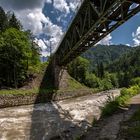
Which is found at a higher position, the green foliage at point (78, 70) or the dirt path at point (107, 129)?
the green foliage at point (78, 70)

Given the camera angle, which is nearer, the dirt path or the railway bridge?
the dirt path

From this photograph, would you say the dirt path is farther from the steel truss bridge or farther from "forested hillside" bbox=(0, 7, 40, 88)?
"forested hillside" bbox=(0, 7, 40, 88)

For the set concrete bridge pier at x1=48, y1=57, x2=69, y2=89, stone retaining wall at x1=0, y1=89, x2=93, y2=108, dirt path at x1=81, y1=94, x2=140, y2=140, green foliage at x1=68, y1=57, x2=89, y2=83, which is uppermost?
green foliage at x1=68, y1=57, x2=89, y2=83

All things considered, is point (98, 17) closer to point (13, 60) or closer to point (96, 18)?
point (96, 18)

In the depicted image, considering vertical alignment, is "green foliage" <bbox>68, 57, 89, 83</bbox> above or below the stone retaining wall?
above

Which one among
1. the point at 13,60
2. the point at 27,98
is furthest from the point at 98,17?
the point at 13,60

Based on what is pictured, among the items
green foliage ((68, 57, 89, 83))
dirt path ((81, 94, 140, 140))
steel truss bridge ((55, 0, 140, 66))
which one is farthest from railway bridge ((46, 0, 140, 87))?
green foliage ((68, 57, 89, 83))

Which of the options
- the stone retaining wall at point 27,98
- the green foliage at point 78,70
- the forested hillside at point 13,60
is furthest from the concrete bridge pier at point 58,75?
the green foliage at point 78,70

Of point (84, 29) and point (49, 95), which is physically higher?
point (84, 29)

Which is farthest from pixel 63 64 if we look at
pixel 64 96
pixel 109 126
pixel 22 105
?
pixel 109 126

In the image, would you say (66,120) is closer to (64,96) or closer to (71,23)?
(71,23)

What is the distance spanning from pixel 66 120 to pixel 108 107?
763 centimetres

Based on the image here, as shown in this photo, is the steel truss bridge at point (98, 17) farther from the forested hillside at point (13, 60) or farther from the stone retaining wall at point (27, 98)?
the forested hillside at point (13, 60)

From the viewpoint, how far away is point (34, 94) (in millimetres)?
47844
